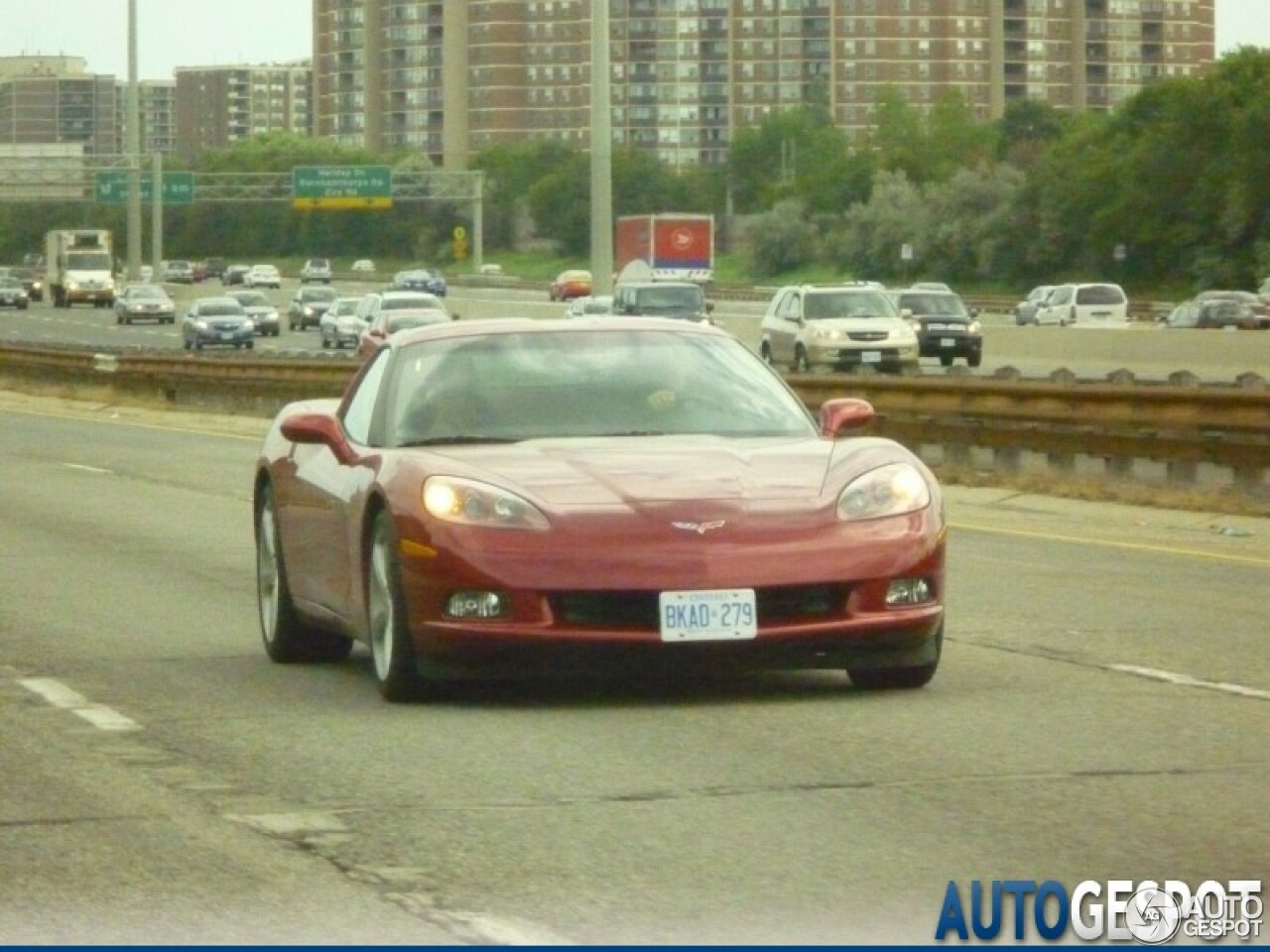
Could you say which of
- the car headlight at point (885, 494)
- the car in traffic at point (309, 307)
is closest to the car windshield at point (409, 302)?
the car in traffic at point (309, 307)

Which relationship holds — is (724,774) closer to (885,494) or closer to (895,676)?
(885,494)

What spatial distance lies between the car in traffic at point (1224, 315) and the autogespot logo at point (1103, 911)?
5365 cm

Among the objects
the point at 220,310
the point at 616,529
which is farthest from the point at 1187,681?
the point at 220,310

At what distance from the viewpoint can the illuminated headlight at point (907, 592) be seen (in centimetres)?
979

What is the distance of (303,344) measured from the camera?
77812mm

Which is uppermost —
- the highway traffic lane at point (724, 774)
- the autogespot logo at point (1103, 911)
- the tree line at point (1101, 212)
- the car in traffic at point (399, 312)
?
the tree line at point (1101, 212)

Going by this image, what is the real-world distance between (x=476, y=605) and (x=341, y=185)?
11731 cm

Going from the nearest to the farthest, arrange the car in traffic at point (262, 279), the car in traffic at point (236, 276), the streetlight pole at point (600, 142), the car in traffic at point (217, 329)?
the streetlight pole at point (600, 142) < the car in traffic at point (217, 329) < the car in traffic at point (262, 279) < the car in traffic at point (236, 276)

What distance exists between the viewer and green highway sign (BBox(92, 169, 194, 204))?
121688mm

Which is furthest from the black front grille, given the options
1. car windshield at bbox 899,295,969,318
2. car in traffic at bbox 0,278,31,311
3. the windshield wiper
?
car in traffic at bbox 0,278,31,311

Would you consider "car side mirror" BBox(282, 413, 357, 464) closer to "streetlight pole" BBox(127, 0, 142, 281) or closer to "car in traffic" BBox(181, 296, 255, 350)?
"streetlight pole" BBox(127, 0, 142, 281)

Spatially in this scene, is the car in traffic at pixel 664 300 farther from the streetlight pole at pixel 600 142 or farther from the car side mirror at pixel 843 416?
the car side mirror at pixel 843 416

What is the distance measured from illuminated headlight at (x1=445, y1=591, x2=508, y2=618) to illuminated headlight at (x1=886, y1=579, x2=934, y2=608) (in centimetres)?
133

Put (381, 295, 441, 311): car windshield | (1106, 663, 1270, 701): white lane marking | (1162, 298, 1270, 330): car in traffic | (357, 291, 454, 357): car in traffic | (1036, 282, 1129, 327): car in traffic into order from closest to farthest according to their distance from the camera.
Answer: (1106, 663, 1270, 701): white lane marking
(357, 291, 454, 357): car in traffic
(381, 295, 441, 311): car windshield
(1162, 298, 1270, 330): car in traffic
(1036, 282, 1129, 327): car in traffic
